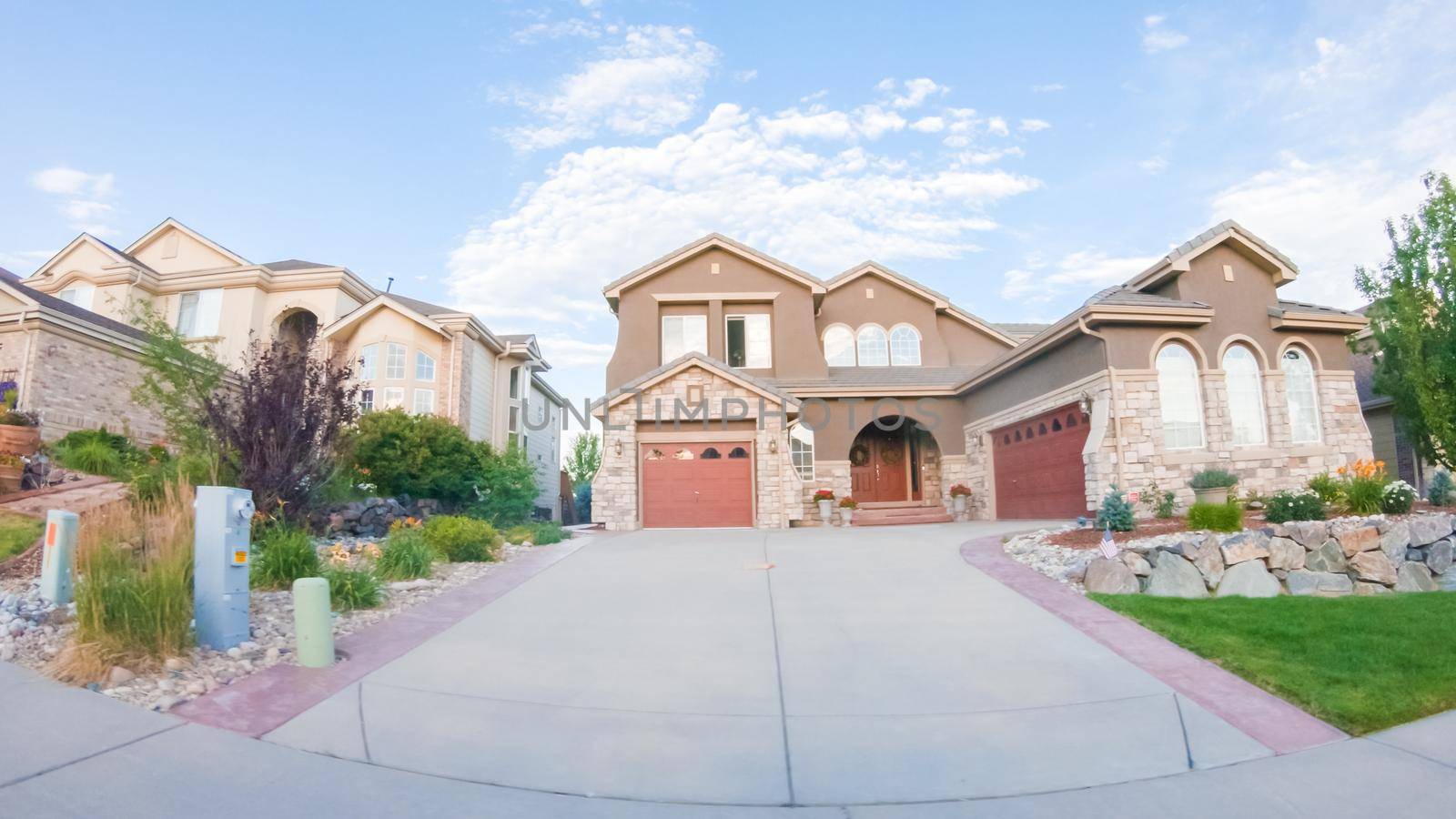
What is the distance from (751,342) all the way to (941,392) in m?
5.59

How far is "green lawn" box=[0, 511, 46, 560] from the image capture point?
904cm

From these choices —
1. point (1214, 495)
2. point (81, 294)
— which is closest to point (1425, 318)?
point (1214, 495)

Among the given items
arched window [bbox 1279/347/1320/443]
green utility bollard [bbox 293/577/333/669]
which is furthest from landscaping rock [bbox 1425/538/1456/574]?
green utility bollard [bbox 293/577/333/669]

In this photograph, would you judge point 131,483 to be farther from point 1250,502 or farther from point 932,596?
point 1250,502

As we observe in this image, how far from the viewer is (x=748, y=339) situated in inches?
902

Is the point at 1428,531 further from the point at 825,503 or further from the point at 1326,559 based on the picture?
the point at 825,503

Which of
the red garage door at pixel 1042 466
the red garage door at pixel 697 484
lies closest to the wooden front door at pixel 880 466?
the red garage door at pixel 1042 466

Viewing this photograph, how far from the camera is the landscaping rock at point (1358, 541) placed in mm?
9867

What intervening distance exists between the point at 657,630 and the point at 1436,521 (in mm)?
10048

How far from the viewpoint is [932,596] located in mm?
9180

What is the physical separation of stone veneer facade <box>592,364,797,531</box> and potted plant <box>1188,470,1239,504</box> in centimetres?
816

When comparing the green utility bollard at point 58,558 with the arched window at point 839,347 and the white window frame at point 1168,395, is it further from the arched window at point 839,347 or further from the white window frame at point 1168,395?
the arched window at point 839,347

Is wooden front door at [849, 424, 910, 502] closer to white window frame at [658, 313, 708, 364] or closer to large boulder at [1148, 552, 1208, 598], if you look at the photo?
white window frame at [658, 313, 708, 364]

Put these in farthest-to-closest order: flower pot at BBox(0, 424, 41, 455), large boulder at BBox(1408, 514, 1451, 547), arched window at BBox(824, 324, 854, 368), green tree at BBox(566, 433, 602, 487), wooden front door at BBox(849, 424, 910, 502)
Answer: green tree at BBox(566, 433, 602, 487) → arched window at BBox(824, 324, 854, 368) → wooden front door at BBox(849, 424, 910, 502) → flower pot at BBox(0, 424, 41, 455) → large boulder at BBox(1408, 514, 1451, 547)
